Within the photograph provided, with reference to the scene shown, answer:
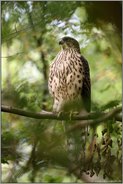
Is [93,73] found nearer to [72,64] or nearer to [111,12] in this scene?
[72,64]

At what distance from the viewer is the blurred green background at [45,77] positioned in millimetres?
954

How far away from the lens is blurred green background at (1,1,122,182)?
3.13 ft

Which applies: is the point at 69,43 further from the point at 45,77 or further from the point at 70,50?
the point at 45,77

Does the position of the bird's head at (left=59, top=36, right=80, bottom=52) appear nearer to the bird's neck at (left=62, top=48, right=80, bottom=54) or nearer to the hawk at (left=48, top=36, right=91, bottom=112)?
the bird's neck at (left=62, top=48, right=80, bottom=54)

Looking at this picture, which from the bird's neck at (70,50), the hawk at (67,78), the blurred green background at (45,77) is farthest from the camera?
the bird's neck at (70,50)

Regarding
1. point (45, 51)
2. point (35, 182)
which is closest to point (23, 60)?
point (45, 51)

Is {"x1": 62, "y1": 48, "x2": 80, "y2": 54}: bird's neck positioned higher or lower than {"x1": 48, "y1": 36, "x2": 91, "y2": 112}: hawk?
higher

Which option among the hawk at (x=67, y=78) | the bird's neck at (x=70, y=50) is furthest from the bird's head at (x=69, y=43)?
the hawk at (x=67, y=78)

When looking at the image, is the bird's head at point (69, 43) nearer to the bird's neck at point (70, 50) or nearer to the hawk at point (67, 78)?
the bird's neck at point (70, 50)

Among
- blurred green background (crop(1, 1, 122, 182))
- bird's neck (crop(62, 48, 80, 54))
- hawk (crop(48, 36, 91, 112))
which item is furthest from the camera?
bird's neck (crop(62, 48, 80, 54))

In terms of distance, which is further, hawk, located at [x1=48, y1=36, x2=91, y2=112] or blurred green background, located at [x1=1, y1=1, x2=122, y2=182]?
hawk, located at [x1=48, y1=36, x2=91, y2=112]

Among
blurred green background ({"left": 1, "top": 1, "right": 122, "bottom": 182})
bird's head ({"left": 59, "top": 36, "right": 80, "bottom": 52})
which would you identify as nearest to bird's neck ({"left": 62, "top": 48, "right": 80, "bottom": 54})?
bird's head ({"left": 59, "top": 36, "right": 80, "bottom": 52})

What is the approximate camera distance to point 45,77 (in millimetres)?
5309

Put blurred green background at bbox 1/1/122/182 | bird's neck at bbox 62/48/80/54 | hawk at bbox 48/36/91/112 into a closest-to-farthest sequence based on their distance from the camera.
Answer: blurred green background at bbox 1/1/122/182
hawk at bbox 48/36/91/112
bird's neck at bbox 62/48/80/54
